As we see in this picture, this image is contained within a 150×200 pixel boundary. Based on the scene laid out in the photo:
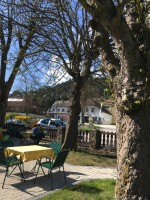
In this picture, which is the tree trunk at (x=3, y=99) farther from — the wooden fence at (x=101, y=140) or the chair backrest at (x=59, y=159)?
the chair backrest at (x=59, y=159)

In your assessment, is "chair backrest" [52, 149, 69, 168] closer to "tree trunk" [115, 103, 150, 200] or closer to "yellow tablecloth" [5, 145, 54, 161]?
"yellow tablecloth" [5, 145, 54, 161]

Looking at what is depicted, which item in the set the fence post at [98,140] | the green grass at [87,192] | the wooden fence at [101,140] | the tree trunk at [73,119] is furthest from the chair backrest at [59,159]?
the fence post at [98,140]

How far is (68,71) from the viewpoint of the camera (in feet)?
52.5

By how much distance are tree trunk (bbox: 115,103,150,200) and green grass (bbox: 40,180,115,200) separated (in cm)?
261

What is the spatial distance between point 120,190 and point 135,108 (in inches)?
57.0

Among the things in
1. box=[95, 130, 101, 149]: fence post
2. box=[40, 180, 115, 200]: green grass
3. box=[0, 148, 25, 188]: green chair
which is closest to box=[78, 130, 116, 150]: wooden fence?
box=[95, 130, 101, 149]: fence post

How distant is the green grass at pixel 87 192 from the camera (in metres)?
7.95

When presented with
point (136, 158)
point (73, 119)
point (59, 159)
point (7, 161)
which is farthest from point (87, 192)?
point (73, 119)

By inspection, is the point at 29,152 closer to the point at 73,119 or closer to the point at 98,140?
the point at 73,119

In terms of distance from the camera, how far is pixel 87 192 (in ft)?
27.8

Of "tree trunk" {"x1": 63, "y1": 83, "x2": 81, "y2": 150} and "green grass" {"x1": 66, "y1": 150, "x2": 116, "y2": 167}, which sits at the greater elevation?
"tree trunk" {"x1": 63, "y1": 83, "x2": 81, "y2": 150}

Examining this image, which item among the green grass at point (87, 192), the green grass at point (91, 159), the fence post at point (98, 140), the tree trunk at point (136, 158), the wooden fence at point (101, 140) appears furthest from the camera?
the fence post at point (98, 140)

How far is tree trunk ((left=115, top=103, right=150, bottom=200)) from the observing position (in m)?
5.44

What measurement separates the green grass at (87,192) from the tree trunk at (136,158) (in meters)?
2.61
